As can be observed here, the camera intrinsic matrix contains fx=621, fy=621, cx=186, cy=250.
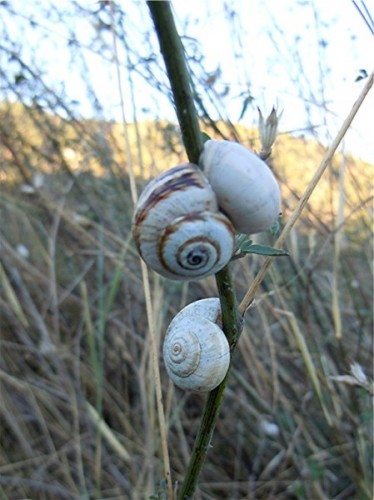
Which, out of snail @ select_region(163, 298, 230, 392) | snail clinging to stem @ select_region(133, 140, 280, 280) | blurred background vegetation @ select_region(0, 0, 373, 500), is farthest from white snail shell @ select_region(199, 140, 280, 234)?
blurred background vegetation @ select_region(0, 0, 373, 500)

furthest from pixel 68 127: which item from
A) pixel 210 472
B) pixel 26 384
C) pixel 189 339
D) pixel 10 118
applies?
pixel 189 339

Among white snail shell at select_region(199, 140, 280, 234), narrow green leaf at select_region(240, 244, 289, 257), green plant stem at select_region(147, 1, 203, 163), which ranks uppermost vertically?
green plant stem at select_region(147, 1, 203, 163)

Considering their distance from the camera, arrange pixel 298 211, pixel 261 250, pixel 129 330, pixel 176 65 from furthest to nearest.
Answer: pixel 129 330 → pixel 298 211 → pixel 261 250 → pixel 176 65

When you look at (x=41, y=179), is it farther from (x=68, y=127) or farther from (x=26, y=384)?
(x=26, y=384)

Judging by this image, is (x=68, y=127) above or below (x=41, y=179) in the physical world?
above

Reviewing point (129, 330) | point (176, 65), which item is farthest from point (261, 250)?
point (129, 330)

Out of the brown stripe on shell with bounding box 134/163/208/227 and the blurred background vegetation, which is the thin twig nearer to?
the brown stripe on shell with bounding box 134/163/208/227

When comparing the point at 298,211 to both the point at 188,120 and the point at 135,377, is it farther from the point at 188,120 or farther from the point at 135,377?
the point at 135,377
